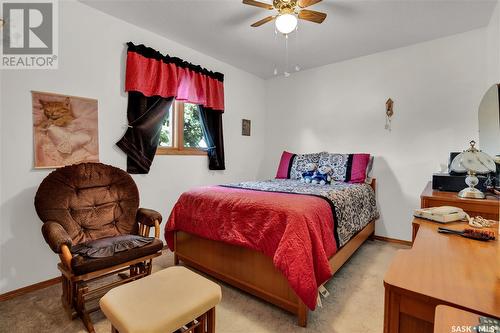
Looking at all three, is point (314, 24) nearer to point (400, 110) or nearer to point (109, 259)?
point (400, 110)

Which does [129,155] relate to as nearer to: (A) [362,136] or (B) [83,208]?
(B) [83,208]

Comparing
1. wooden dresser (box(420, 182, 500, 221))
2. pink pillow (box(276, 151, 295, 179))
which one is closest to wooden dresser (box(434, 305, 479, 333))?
wooden dresser (box(420, 182, 500, 221))

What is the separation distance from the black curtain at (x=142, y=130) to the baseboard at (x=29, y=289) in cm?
117

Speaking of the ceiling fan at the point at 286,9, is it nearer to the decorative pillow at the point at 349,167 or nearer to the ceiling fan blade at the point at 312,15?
the ceiling fan blade at the point at 312,15

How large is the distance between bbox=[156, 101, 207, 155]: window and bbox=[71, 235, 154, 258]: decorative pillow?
4.19 ft

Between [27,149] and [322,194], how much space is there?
8.25 ft

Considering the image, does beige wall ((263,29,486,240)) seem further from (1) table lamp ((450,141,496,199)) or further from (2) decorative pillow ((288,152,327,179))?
(1) table lamp ((450,141,496,199))

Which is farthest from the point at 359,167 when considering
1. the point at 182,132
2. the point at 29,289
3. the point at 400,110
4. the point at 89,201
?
the point at 29,289

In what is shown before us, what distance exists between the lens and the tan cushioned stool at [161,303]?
106 cm

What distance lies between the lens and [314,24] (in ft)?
8.70

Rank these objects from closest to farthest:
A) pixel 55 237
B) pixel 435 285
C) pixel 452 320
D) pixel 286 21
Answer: pixel 452 320
pixel 435 285
pixel 55 237
pixel 286 21

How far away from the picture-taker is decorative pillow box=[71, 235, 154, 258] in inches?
66.6

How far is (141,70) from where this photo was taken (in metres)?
2.71

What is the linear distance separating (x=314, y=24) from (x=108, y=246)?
279cm
